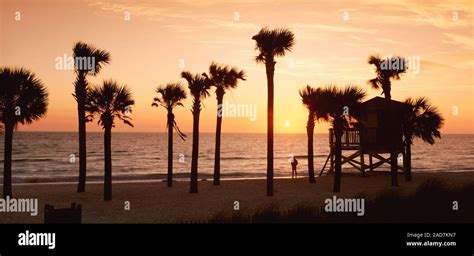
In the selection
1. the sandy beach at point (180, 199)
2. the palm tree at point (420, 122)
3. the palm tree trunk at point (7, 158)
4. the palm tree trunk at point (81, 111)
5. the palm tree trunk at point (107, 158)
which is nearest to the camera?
the sandy beach at point (180, 199)

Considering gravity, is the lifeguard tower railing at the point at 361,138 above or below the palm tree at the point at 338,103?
below

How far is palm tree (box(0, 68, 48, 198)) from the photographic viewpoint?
26.8 meters

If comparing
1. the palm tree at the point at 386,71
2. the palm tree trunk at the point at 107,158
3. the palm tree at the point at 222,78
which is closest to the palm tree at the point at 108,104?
the palm tree trunk at the point at 107,158

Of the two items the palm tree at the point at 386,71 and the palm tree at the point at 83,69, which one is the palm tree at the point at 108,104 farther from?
the palm tree at the point at 386,71

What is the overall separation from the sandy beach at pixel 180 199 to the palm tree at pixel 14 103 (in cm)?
290

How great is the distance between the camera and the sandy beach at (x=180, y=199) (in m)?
21.7

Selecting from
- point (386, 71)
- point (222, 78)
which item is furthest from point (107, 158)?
point (386, 71)

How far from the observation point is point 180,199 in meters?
28.3

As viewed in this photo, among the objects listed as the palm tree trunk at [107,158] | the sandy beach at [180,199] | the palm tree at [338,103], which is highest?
the palm tree at [338,103]

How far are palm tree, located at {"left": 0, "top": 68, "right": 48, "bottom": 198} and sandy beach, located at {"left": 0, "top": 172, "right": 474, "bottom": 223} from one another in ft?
9.51

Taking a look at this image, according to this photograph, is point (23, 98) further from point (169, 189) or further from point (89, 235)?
point (89, 235)

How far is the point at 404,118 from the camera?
36.8m

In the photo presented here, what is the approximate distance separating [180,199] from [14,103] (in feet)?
34.4

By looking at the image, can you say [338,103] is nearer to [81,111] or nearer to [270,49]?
[270,49]
